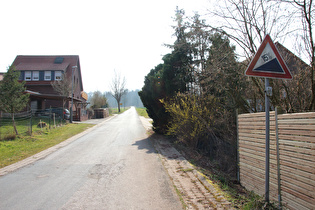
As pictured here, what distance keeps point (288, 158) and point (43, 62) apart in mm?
40103

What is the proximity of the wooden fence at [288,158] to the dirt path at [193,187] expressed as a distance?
0.88 metres

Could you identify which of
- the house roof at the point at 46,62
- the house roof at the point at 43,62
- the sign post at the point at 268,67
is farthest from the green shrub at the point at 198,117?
the house roof at the point at 43,62

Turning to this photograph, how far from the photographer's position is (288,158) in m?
3.69

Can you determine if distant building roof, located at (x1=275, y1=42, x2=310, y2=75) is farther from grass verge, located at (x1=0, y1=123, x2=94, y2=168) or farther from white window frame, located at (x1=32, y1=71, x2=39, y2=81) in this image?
white window frame, located at (x1=32, y1=71, x2=39, y2=81)

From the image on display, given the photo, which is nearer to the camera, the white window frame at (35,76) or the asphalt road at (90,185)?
the asphalt road at (90,185)

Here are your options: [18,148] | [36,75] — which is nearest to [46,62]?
[36,75]

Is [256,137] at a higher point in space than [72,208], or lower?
higher

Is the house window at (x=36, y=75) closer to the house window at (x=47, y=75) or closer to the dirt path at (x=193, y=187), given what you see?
the house window at (x=47, y=75)

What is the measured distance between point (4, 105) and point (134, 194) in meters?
11.8

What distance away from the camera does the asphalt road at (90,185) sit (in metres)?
4.32

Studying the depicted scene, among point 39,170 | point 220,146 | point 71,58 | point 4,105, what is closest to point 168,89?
point 220,146

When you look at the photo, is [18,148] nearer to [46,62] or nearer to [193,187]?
[193,187]

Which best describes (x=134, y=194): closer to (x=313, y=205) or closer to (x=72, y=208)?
(x=72, y=208)

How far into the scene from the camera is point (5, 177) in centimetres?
621
